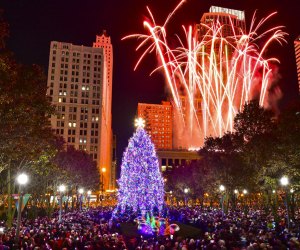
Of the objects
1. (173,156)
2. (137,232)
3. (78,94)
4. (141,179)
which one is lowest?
(137,232)

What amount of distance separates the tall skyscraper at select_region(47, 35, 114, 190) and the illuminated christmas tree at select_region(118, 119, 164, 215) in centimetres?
8425

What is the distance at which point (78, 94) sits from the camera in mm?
123500

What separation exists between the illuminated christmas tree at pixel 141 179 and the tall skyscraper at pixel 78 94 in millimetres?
84245

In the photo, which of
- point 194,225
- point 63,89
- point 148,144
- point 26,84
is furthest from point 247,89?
point 63,89

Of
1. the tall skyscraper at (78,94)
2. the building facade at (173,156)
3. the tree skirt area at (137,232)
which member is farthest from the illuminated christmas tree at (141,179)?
the building facade at (173,156)

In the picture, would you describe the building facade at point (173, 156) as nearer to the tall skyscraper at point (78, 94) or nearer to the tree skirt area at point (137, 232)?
the tall skyscraper at point (78, 94)

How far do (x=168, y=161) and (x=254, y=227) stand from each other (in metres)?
116

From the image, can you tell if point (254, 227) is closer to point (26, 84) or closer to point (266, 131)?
point (266, 131)

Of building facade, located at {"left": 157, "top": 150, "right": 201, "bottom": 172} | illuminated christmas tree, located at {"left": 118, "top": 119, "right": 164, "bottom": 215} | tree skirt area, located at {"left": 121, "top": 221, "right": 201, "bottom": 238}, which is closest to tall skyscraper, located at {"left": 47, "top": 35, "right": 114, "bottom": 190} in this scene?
building facade, located at {"left": 157, "top": 150, "right": 201, "bottom": 172}

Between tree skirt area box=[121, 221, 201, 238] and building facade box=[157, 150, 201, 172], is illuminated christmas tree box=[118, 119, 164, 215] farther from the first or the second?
building facade box=[157, 150, 201, 172]

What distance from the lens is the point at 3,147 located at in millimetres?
19031

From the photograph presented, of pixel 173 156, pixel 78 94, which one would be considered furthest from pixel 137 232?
pixel 173 156

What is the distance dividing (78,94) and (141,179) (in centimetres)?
9251

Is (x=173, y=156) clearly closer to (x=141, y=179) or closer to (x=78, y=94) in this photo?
(x=78, y=94)
